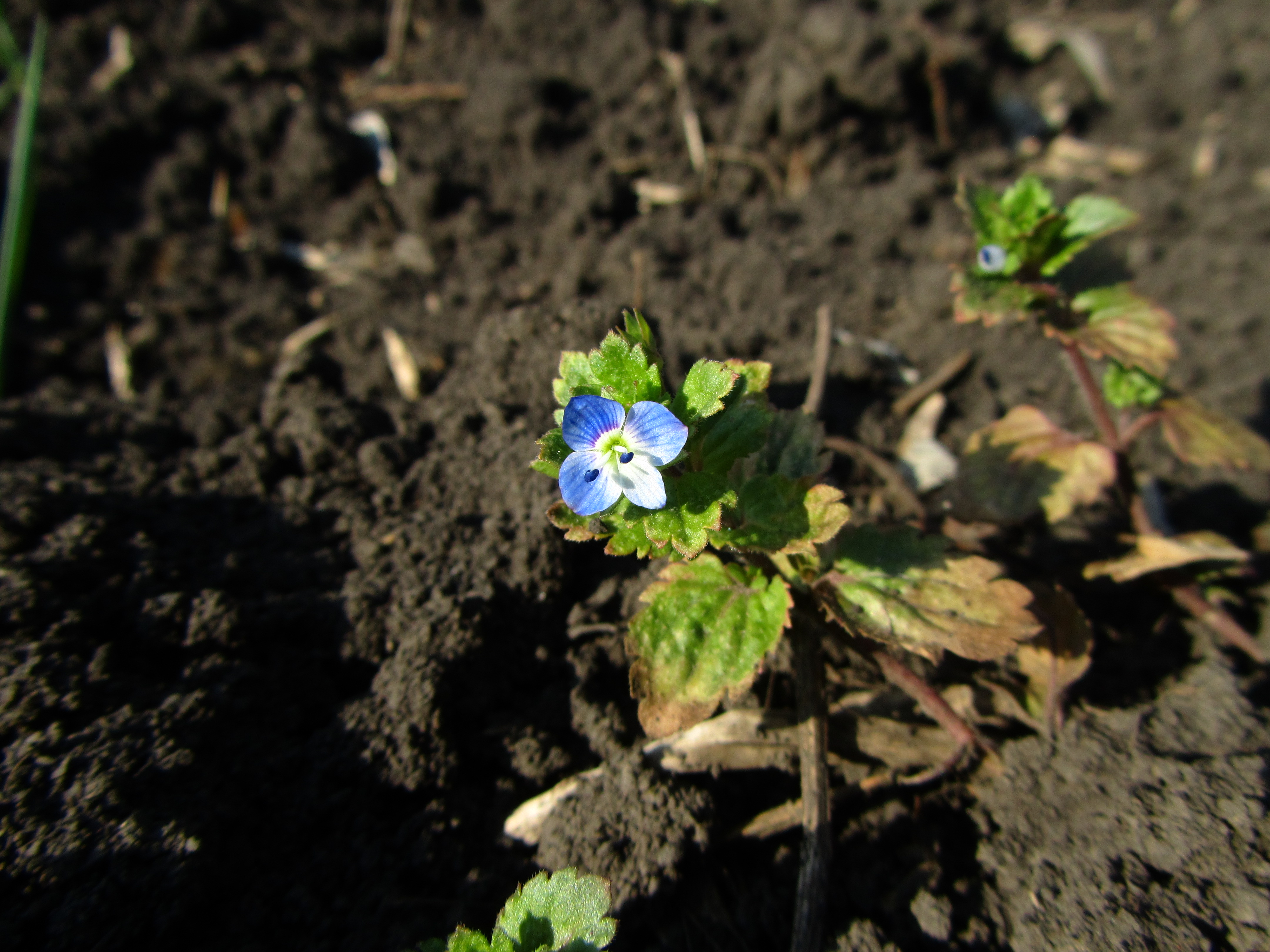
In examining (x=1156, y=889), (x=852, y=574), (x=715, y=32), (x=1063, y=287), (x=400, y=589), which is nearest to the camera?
(x=1156, y=889)

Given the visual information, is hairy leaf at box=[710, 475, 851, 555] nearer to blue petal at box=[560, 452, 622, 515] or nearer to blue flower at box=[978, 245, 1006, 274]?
blue petal at box=[560, 452, 622, 515]

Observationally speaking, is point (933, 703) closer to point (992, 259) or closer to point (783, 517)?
point (783, 517)

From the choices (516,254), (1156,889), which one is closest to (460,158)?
(516,254)

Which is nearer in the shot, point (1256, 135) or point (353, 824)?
point (353, 824)

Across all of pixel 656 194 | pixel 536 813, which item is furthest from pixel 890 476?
pixel 656 194

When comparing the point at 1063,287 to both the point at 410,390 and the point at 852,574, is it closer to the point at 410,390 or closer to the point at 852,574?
the point at 852,574

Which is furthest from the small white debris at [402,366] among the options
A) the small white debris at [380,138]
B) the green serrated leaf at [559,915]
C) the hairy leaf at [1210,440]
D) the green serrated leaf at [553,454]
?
the hairy leaf at [1210,440]
